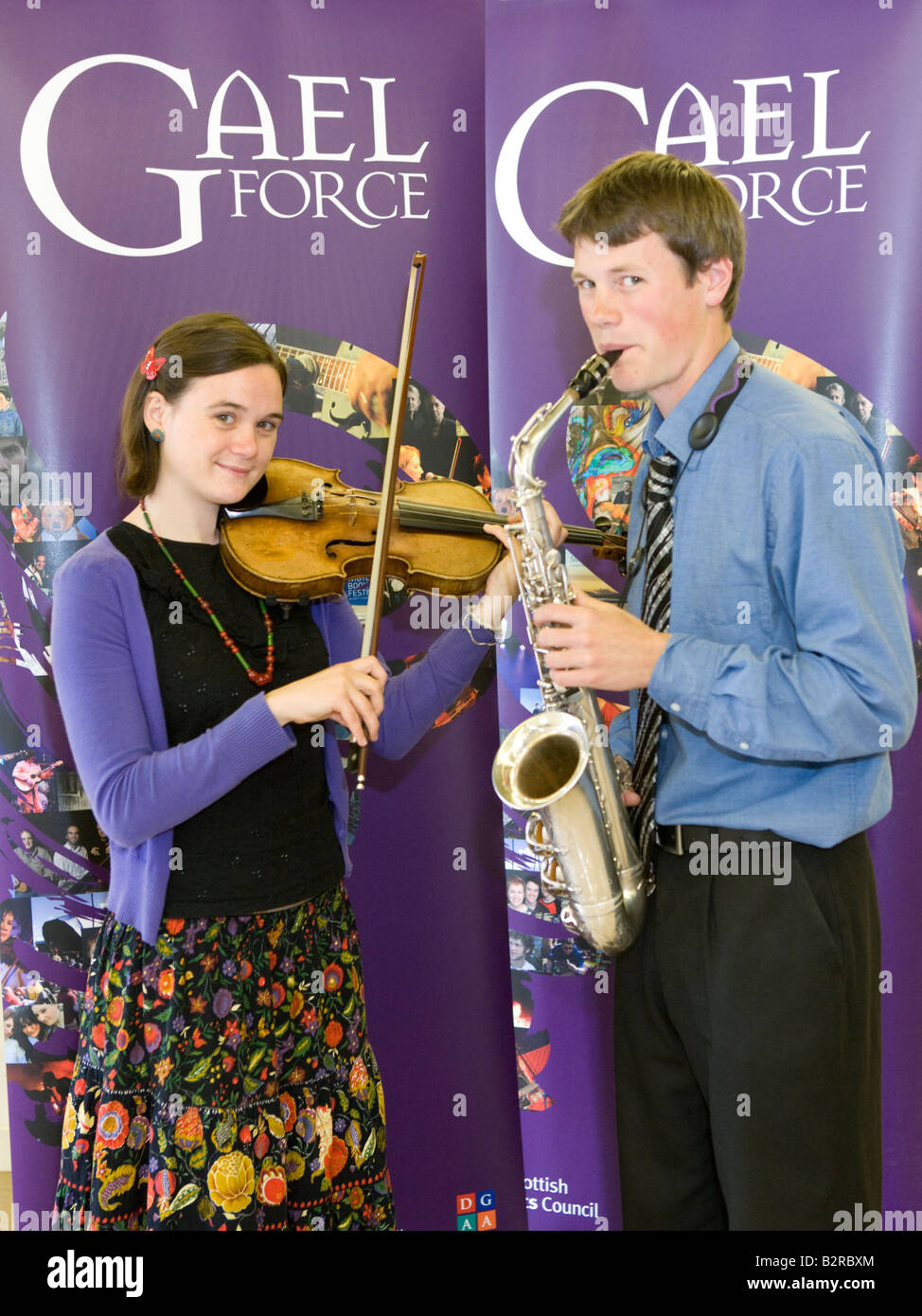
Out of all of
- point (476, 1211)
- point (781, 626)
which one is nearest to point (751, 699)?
point (781, 626)

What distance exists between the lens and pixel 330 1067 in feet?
6.85

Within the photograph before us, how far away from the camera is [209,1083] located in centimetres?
192

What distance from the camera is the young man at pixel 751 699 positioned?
5.51 ft

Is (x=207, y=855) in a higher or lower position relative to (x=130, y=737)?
lower

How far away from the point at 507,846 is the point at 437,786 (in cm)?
22

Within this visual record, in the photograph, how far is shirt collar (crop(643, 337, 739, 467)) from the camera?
1.86 metres

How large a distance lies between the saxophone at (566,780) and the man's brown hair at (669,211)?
200 millimetres

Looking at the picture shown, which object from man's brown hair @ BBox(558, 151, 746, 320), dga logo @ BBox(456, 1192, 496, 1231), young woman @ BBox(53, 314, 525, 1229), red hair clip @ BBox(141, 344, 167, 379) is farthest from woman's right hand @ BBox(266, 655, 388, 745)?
dga logo @ BBox(456, 1192, 496, 1231)

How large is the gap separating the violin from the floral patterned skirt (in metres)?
0.63

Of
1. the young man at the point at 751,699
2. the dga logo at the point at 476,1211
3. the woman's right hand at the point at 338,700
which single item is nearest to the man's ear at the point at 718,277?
the young man at the point at 751,699

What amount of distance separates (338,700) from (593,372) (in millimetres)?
691

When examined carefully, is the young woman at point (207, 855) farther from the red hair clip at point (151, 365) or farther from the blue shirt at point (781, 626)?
the blue shirt at point (781, 626)

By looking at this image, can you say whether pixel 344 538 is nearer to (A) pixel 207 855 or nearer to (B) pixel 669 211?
(A) pixel 207 855

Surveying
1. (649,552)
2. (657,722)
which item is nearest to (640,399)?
(649,552)
